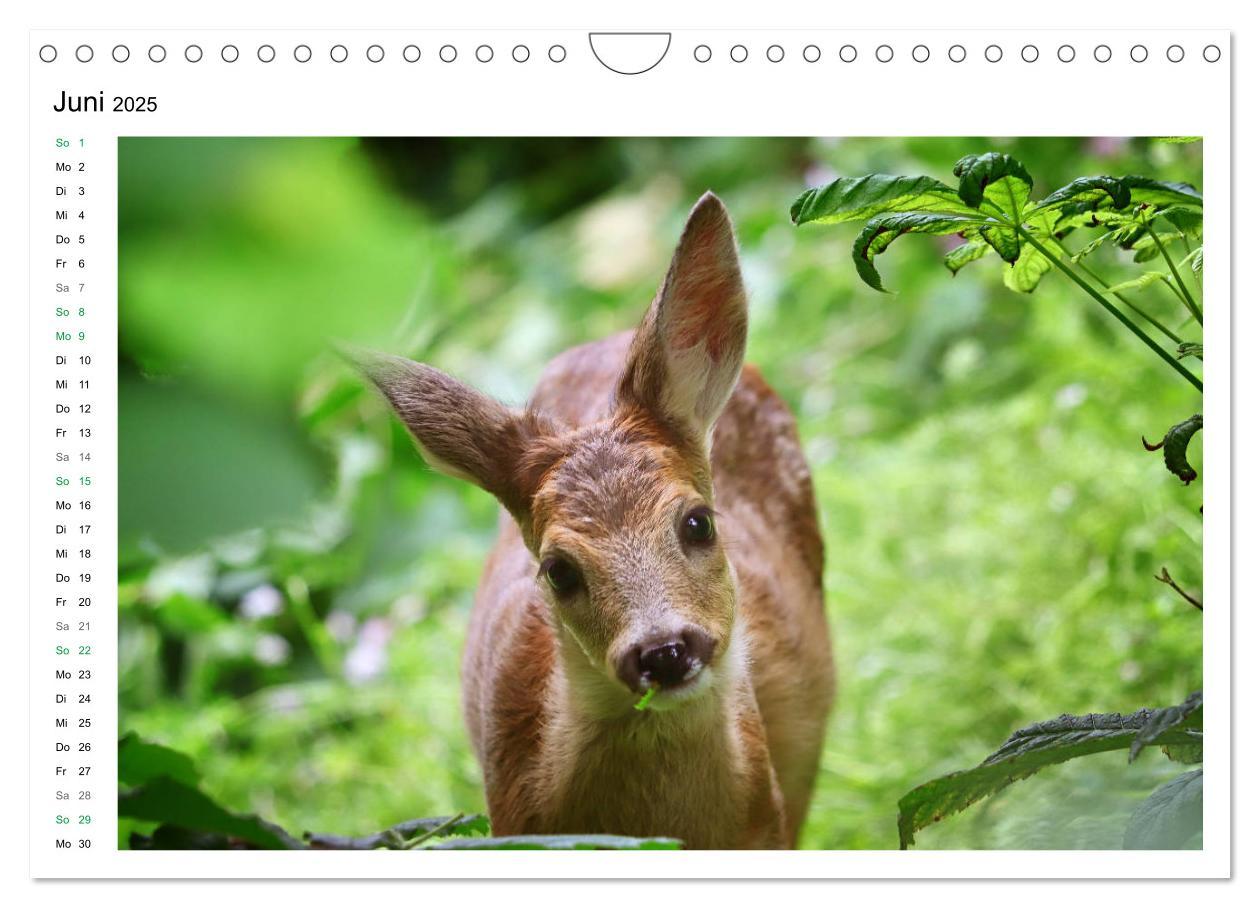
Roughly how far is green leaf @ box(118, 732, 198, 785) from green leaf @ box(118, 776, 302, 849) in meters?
0.05

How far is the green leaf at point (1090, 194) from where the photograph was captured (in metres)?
1.75

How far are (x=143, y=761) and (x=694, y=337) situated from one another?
46.8 inches

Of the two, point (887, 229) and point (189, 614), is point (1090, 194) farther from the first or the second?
point (189, 614)

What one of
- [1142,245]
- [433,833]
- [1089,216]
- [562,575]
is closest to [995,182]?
[1089,216]

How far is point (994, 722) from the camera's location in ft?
12.0

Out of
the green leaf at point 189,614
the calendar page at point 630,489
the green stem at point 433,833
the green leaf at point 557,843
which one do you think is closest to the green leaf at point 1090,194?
the calendar page at point 630,489

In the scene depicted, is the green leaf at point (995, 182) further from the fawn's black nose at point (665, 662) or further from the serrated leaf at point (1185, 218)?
the fawn's black nose at point (665, 662)

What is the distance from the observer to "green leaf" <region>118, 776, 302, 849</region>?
2.01m

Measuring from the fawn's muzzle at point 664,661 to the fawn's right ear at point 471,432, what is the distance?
41cm

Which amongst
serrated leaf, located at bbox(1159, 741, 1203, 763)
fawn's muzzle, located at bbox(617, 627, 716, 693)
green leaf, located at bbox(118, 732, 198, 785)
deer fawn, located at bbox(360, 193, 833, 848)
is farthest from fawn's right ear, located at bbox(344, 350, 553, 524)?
serrated leaf, located at bbox(1159, 741, 1203, 763)

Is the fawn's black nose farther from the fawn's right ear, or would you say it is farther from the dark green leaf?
the dark green leaf

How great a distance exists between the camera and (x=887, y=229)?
71.5 inches
